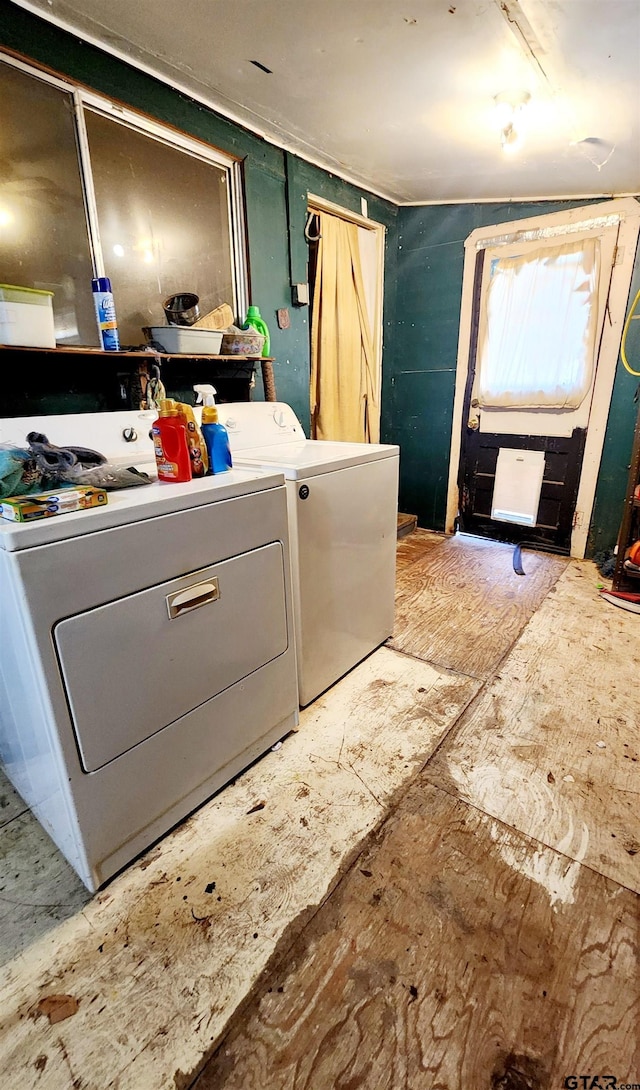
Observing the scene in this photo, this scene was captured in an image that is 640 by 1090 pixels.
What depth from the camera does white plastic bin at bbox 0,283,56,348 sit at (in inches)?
53.7

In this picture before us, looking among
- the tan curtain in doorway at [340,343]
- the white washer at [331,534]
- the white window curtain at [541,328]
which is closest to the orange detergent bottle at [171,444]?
the white washer at [331,534]

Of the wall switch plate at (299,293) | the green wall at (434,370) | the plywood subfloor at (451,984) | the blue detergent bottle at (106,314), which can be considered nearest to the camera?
the plywood subfloor at (451,984)

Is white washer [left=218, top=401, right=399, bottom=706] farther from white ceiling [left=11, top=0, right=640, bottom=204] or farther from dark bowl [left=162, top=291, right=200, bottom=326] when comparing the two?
white ceiling [left=11, top=0, right=640, bottom=204]

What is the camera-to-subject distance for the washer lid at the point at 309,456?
1478 mm

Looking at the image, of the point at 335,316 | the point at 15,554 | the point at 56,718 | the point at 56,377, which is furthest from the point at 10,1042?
the point at 335,316

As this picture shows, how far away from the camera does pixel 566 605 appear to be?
2459 millimetres

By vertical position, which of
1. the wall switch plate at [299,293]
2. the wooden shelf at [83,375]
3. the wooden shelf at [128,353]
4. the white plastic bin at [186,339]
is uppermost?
the wall switch plate at [299,293]

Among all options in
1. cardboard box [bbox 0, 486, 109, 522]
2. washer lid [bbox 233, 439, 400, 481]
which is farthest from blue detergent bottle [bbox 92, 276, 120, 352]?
cardboard box [bbox 0, 486, 109, 522]

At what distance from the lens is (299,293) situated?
2.50 metres

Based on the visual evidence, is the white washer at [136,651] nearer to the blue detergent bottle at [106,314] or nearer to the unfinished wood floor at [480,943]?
the blue detergent bottle at [106,314]

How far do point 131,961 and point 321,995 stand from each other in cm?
40

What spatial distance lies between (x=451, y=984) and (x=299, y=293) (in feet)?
9.05

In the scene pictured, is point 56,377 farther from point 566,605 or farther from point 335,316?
Answer: point 566,605

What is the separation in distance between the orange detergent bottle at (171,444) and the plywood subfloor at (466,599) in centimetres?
131
